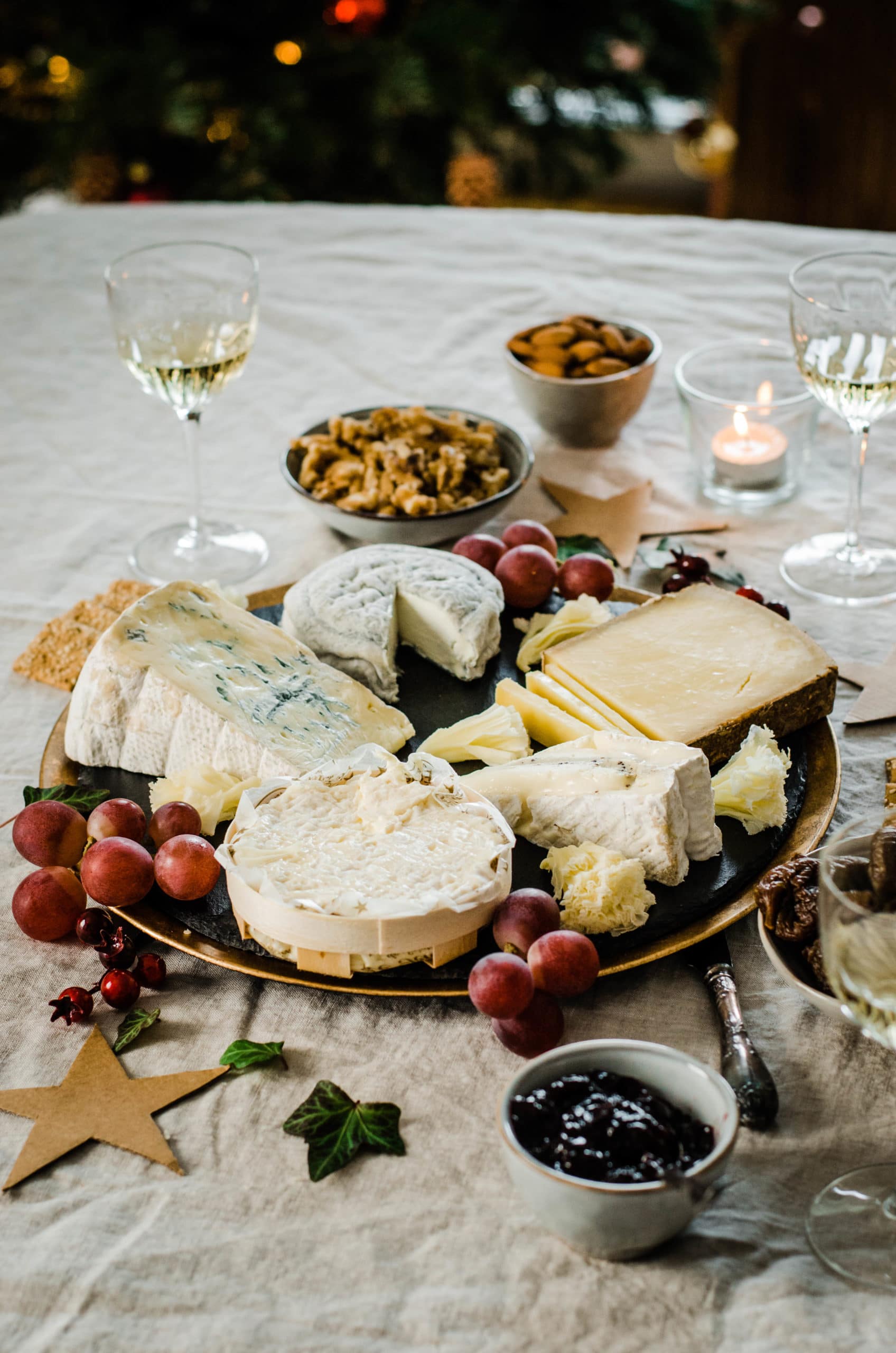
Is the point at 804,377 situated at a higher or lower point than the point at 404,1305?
higher

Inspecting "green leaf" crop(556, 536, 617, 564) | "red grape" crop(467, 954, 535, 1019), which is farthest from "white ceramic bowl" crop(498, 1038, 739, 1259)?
"green leaf" crop(556, 536, 617, 564)

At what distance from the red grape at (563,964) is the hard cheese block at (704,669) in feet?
1.23

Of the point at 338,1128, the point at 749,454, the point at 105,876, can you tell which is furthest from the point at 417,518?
the point at 338,1128

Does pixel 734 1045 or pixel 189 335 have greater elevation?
pixel 189 335

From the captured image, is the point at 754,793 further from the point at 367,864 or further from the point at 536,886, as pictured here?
the point at 367,864

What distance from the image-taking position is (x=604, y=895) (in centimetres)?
122

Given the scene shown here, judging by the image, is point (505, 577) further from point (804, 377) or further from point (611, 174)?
point (611, 174)

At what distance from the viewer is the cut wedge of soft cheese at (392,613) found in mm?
1677

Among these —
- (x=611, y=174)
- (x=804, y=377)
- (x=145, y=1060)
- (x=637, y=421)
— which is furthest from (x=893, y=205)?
(x=145, y=1060)

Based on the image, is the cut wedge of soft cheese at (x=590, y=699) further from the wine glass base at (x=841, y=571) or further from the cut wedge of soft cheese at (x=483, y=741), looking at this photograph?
the wine glass base at (x=841, y=571)

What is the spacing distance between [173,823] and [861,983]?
754mm

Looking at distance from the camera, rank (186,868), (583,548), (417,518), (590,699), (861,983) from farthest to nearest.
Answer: (583,548), (417,518), (590,699), (186,868), (861,983)

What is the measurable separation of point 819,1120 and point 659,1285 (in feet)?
0.77

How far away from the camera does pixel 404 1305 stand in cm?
96
